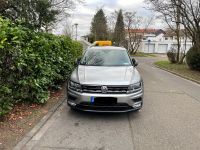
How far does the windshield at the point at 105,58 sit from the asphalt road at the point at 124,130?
4.59ft

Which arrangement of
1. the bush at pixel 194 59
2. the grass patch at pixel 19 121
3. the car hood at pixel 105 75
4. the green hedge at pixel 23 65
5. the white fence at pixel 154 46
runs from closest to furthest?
the grass patch at pixel 19 121, the green hedge at pixel 23 65, the car hood at pixel 105 75, the bush at pixel 194 59, the white fence at pixel 154 46

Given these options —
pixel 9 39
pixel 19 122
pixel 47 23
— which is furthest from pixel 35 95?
pixel 47 23

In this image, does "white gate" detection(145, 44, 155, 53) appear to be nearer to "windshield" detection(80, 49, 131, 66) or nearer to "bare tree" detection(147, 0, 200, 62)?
"bare tree" detection(147, 0, 200, 62)

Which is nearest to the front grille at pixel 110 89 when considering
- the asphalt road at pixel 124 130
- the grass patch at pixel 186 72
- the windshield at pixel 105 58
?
the asphalt road at pixel 124 130

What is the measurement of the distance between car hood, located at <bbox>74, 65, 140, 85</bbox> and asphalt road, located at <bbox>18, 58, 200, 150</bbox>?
34.6 inches

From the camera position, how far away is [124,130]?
5.19m

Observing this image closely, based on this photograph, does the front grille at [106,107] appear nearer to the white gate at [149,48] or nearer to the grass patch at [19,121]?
the grass patch at [19,121]

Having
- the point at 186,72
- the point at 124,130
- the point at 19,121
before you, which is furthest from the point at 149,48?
the point at 19,121

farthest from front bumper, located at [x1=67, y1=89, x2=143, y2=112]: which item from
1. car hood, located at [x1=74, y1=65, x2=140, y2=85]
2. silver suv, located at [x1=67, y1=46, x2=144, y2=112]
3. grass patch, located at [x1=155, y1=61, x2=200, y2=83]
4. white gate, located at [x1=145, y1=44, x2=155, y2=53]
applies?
white gate, located at [x1=145, y1=44, x2=155, y2=53]

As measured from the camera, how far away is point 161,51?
201 feet

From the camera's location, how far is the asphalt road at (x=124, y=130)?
4438mm

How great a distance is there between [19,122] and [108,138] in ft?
6.19

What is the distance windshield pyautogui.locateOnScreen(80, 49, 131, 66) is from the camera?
23.6ft

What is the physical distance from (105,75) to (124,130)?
142 centimetres
